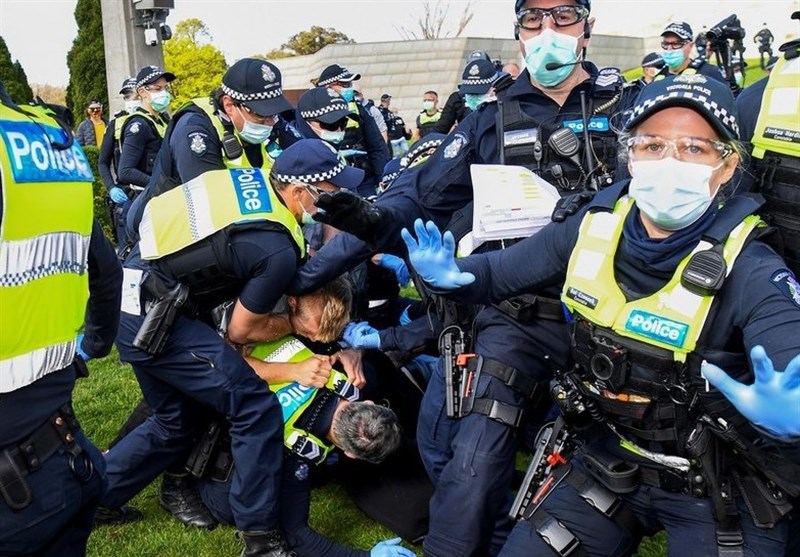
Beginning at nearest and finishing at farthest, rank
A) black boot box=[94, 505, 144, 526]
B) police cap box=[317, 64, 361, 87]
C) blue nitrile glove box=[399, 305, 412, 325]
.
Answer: black boot box=[94, 505, 144, 526] < blue nitrile glove box=[399, 305, 412, 325] < police cap box=[317, 64, 361, 87]

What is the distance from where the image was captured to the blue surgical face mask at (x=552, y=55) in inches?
125

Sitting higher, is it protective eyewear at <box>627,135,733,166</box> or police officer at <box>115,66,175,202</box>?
protective eyewear at <box>627,135,733,166</box>

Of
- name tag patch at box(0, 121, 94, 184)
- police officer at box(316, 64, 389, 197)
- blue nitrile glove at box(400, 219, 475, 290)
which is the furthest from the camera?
police officer at box(316, 64, 389, 197)

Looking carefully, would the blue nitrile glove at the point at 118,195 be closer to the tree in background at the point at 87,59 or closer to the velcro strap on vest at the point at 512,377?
the velcro strap on vest at the point at 512,377

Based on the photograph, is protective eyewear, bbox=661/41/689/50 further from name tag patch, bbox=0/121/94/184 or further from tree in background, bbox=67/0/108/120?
tree in background, bbox=67/0/108/120

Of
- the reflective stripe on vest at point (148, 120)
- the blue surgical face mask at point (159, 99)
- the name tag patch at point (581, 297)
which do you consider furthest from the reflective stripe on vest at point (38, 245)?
the blue surgical face mask at point (159, 99)

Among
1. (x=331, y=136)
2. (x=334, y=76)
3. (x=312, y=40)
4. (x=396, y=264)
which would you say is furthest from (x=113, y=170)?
(x=312, y=40)

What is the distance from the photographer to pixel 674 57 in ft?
26.9

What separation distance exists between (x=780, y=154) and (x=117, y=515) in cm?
322

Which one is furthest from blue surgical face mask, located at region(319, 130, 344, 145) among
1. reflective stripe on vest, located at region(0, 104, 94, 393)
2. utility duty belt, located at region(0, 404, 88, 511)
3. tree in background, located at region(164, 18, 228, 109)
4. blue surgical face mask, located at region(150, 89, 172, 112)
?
tree in background, located at region(164, 18, 228, 109)

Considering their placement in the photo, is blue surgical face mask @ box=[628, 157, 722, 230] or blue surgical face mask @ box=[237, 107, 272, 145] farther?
blue surgical face mask @ box=[237, 107, 272, 145]

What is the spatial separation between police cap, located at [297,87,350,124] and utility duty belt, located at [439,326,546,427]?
12.2 ft

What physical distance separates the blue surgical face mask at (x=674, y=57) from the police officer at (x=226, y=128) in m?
4.81

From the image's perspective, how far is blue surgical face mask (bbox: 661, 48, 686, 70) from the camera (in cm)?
809
